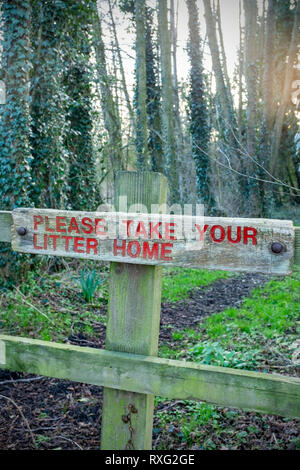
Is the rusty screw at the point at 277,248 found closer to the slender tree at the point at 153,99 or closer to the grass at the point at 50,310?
the grass at the point at 50,310

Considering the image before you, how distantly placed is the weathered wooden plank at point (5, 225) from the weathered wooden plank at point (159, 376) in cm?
53

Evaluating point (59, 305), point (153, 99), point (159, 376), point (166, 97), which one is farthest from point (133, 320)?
point (153, 99)

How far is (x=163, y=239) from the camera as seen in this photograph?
1947 mm

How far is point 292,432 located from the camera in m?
2.94

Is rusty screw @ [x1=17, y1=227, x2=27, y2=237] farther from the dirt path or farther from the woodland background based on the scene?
the woodland background

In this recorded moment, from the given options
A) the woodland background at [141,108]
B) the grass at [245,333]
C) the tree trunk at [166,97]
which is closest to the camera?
the grass at [245,333]

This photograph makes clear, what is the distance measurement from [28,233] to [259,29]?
25.0 m

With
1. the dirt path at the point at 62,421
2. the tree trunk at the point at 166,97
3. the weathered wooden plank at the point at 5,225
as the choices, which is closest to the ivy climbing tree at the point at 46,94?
the dirt path at the point at 62,421

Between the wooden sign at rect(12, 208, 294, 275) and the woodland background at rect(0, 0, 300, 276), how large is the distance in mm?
2090

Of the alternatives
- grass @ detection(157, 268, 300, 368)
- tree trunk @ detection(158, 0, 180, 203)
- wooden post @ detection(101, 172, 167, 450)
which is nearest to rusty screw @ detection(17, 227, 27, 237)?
wooden post @ detection(101, 172, 167, 450)

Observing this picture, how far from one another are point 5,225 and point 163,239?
2.87 ft

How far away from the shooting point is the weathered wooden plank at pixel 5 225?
225cm

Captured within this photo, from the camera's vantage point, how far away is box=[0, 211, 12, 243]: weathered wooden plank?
225cm
